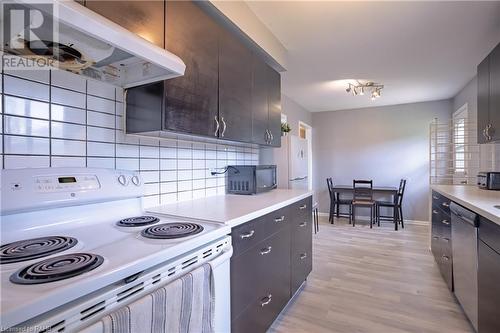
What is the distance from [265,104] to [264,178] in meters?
0.66

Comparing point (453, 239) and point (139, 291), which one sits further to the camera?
point (453, 239)

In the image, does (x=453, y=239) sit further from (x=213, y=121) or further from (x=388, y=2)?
(x=213, y=121)

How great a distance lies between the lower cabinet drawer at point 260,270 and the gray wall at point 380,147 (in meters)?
3.86

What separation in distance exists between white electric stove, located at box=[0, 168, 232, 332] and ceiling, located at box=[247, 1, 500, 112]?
1.66 m

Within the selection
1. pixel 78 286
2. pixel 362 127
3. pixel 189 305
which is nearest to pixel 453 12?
pixel 189 305

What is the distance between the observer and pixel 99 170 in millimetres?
1177

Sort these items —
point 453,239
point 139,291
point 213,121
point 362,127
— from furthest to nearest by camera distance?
point 362,127
point 453,239
point 213,121
point 139,291

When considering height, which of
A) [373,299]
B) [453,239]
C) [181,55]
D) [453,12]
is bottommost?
[373,299]

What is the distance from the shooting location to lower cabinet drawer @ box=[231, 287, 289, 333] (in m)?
1.30

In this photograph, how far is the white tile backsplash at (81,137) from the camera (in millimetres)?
962

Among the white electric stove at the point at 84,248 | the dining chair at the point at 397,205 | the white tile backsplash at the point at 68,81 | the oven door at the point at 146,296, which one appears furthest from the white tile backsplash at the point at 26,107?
the dining chair at the point at 397,205

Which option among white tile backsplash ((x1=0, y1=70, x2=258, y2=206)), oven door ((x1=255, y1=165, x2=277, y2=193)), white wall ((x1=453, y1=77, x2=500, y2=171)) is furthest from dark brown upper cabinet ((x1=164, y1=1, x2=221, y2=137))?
white wall ((x1=453, y1=77, x2=500, y2=171))

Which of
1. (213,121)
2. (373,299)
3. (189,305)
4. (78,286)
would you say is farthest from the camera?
(373,299)

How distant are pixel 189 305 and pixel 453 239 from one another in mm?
2124
